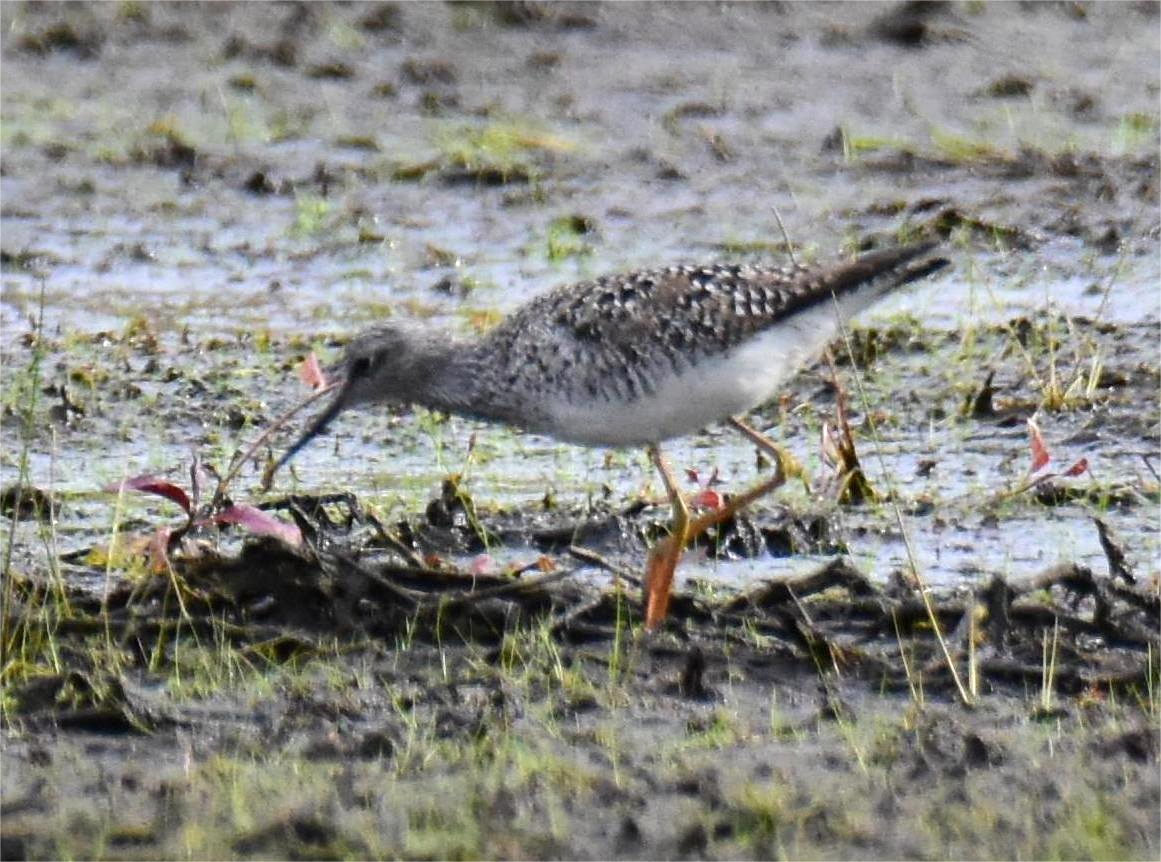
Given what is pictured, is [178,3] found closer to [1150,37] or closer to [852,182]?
[852,182]

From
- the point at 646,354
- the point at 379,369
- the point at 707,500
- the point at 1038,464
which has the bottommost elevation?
the point at 707,500

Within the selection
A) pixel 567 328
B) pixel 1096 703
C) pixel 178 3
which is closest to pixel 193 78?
pixel 178 3

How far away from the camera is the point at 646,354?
6.32 metres

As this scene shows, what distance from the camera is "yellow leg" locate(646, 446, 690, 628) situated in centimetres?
583

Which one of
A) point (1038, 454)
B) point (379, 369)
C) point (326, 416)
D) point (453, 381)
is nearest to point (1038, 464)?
point (1038, 454)

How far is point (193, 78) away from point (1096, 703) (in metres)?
A: 8.01

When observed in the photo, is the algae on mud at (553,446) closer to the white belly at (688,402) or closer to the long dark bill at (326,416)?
the long dark bill at (326,416)

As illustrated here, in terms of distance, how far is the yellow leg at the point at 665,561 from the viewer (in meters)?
5.83

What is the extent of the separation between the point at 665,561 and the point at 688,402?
0.57 metres

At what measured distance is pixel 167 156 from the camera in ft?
36.3

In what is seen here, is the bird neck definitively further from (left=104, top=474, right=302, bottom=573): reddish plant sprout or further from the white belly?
(left=104, top=474, right=302, bottom=573): reddish plant sprout

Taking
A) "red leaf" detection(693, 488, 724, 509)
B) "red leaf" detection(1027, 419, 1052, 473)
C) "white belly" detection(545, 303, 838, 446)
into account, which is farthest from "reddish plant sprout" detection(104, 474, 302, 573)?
"red leaf" detection(1027, 419, 1052, 473)

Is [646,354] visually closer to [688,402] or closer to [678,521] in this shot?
[688,402]

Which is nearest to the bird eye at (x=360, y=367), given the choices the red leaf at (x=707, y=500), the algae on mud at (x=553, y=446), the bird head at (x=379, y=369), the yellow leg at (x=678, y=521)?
the bird head at (x=379, y=369)
